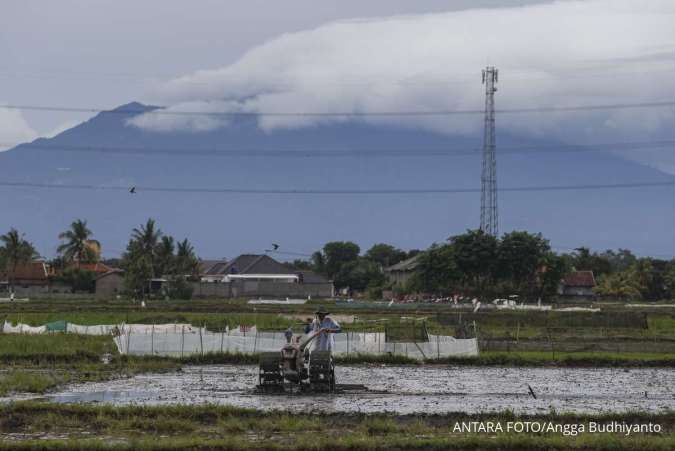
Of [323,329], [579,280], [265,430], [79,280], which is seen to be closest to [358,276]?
[579,280]

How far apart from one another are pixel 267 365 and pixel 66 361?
11523 mm

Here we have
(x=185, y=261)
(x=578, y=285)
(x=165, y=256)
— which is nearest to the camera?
(x=165, y=256)

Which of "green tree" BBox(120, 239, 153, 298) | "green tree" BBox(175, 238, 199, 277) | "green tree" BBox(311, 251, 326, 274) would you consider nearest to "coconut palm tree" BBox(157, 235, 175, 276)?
"green tree" BBox(175, 238, 199, 277)

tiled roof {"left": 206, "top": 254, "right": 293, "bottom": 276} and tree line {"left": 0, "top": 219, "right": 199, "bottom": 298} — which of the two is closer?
tree line {"left": 0, "top": 219, "right": 199, "bottom": 298}

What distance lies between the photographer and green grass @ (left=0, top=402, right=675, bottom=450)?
1727cm

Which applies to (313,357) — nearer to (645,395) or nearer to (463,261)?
(645,395)

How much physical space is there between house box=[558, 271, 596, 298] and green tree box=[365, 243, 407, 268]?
5172cm

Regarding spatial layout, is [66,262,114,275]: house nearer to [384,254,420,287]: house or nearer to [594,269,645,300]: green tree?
[384,254,420,287]: house

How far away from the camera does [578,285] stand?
133875 mm

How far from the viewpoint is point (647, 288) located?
128 m

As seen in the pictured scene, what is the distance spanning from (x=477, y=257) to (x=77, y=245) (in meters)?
49.0

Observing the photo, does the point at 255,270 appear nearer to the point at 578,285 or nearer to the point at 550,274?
the point at 578,285

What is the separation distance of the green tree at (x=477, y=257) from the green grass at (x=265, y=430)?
8490cm

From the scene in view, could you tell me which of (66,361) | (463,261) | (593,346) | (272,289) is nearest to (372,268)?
(272,289)
